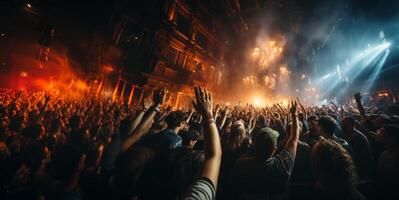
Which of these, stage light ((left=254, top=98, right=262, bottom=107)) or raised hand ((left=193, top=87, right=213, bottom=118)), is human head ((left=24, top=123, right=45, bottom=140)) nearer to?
raised hand ((left=193, top=87, right=213, bottom=118))

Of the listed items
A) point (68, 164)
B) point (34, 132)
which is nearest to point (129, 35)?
point (34, 132)

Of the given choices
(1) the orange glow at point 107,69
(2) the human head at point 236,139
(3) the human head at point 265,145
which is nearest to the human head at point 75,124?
(2) the human head at point 236,139

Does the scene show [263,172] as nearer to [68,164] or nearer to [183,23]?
[68,164]

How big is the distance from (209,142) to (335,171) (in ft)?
5.56

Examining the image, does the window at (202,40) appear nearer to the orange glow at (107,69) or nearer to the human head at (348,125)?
the orange glow at (107,69)

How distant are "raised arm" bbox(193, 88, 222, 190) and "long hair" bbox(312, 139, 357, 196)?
1529 millimetres

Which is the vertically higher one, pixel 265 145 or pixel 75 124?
pixel 265 145

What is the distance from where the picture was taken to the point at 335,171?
2002mm

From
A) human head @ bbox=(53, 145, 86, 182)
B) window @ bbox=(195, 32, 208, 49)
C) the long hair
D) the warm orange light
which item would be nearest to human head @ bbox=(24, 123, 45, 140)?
human head @ bbox=(53, 145, 86, 182)

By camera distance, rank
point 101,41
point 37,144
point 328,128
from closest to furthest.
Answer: point 328,128
point 37,144
point 101,41

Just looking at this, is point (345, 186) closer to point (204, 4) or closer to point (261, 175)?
point (261, 175)

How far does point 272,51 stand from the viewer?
108 feet

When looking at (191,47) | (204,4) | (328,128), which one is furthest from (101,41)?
(328,128)

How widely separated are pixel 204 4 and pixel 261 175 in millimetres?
26306
